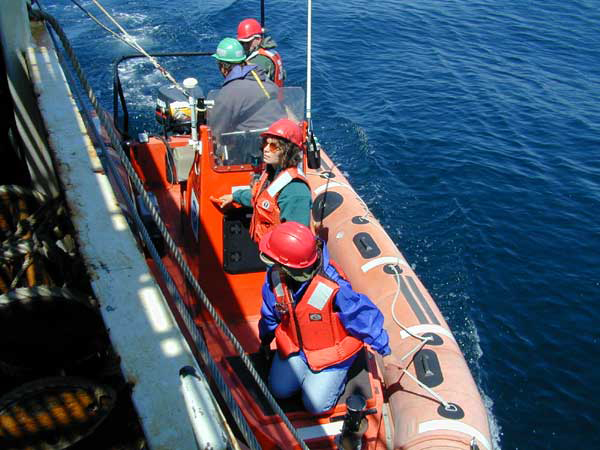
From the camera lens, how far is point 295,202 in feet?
10.7

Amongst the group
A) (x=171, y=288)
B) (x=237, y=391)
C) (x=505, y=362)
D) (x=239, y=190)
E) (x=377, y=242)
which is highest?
(x=171, y=288)

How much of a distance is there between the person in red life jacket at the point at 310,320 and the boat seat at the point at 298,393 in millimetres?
61

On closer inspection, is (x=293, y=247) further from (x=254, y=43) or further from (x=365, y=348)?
(x=254, y=43)

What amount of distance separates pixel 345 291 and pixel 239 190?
1.39 metres

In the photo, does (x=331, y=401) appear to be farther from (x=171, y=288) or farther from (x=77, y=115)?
(x=77, y=115)

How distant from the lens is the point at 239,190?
3.80 m

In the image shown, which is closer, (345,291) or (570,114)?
(345,291)

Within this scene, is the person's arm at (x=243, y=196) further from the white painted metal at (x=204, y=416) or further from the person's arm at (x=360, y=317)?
the white painted metal at (x=204, y=416)

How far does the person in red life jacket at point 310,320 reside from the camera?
2.67 m

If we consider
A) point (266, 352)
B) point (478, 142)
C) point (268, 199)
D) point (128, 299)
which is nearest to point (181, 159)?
point (268, 199)

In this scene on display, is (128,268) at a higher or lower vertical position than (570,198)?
higher

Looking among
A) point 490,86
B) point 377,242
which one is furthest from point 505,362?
point 490,86

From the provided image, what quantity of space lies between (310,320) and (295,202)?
30.3 inches

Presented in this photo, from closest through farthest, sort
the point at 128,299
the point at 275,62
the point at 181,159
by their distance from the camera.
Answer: the point at 128,299 < the point at 181,159 < the point at 275,62
